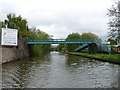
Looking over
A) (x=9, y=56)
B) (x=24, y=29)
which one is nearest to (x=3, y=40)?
(x=9, y=56)

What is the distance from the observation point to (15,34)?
178 ft

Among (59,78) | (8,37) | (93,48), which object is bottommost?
(59,78)

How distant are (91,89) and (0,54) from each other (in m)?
24.2

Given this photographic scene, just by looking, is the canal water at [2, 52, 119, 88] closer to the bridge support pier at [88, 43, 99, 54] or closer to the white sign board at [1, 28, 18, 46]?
the white sign board at [1, 28, 18, 46]

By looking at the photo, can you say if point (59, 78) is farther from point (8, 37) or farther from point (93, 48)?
point (93, 48)

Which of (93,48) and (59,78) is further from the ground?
(93,48)

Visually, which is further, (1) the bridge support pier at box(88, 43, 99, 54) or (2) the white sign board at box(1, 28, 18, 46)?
(1) the bridge support pier at box(88, 43, 99, 54)

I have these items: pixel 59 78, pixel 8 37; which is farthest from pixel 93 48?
pixel 59 78

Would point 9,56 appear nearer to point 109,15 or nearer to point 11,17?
point 109,15

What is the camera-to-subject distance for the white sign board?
163 ft

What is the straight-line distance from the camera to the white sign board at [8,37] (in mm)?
49787

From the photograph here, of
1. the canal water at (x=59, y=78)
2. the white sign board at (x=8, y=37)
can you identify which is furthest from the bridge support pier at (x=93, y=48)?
the canal water at (x=59, y=78)

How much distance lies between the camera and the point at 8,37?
5131cm

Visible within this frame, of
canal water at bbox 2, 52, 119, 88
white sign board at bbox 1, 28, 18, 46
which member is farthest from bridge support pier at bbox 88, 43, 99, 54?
canal water at bbox 2, 52, 119, 88
